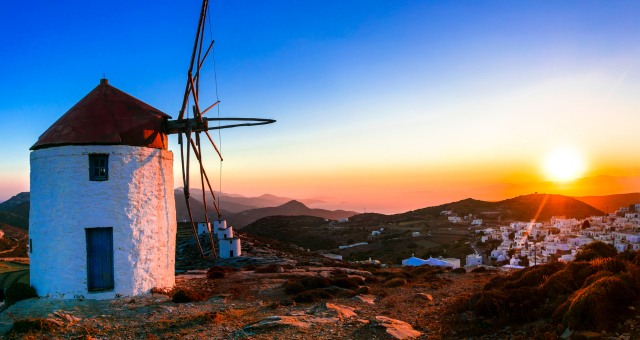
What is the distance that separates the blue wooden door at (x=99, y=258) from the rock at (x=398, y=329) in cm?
980

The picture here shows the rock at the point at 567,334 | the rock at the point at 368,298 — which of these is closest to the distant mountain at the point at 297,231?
the rock at the point at 368,298

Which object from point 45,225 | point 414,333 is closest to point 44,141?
point 45,225

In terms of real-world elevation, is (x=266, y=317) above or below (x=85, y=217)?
below

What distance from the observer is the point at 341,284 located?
59.2 feet

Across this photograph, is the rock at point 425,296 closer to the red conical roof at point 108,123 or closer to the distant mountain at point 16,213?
the red conical roof at point 108,123

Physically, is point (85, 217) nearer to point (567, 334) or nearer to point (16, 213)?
point (567, 334)

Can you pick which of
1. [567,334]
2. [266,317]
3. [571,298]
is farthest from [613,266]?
[266,317]

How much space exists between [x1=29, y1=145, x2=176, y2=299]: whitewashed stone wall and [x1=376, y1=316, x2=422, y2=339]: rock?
913 cm

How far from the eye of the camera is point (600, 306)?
26.8 feet

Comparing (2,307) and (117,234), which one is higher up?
Answer: (117,234)

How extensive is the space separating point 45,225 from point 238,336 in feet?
29.7

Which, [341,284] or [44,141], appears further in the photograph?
[341,284]

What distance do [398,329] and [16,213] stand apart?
372 ft

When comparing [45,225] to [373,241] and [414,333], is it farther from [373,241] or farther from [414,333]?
[373,241]
